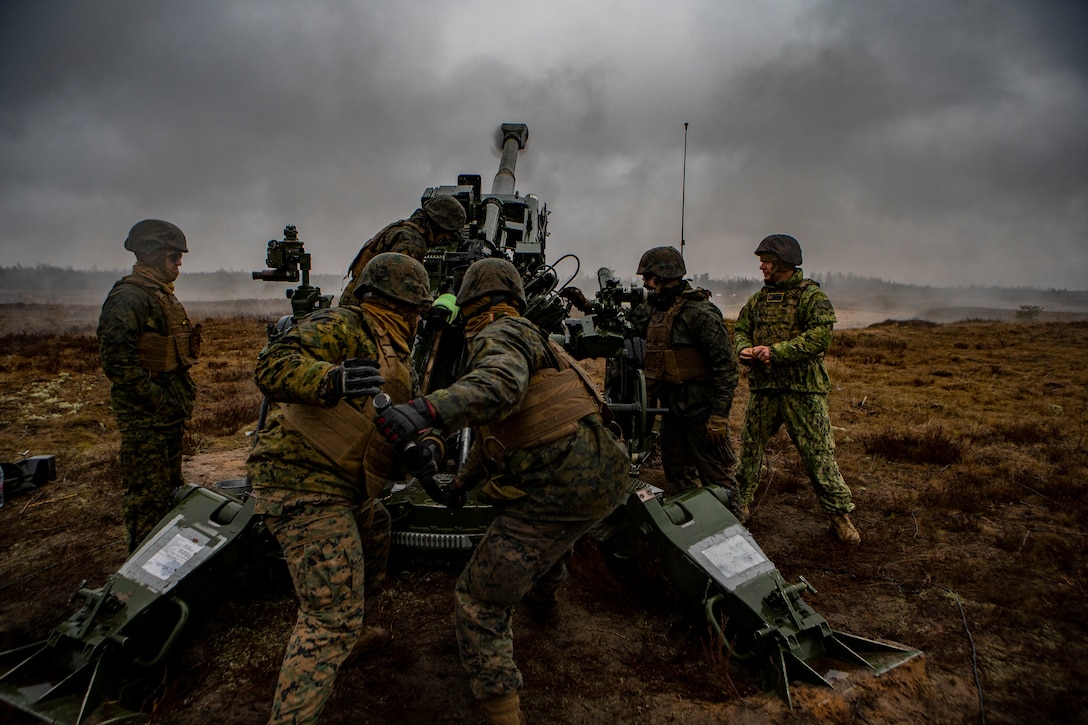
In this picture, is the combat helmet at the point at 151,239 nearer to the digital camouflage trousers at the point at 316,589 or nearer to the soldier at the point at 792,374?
the digital camouflage trousers at the point at 316,589

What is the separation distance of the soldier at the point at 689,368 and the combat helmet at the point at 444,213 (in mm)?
1614

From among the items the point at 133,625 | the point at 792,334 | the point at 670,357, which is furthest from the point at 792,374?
the point at 133,625

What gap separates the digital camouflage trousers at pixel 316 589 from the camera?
7.34 feet

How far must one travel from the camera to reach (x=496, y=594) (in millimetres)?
2568

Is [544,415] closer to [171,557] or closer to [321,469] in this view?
[321,469]

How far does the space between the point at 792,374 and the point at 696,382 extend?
27.6 inches

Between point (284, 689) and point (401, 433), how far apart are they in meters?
1.08

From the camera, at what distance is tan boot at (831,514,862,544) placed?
4.63 metres

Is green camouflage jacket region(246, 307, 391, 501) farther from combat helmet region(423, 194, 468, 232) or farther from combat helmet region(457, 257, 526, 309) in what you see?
combat helmet region(423, 194, 468, 232)

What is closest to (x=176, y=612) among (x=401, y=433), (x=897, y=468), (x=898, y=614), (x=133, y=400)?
(x=133, y=400)

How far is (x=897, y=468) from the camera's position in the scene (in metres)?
6.45

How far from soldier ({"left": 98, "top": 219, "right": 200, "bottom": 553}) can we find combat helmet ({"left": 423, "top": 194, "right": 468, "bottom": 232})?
1859 millimetres

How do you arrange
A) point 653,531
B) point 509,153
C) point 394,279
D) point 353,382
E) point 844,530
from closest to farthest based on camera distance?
point 353,382 → point 394,279 → point 653,531 → point 844,530 → point 509,153

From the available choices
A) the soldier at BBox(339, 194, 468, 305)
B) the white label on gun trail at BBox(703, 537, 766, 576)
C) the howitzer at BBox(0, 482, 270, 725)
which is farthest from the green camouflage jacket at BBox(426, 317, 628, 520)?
the soldier at BBox(339, 194, 468, 305)
